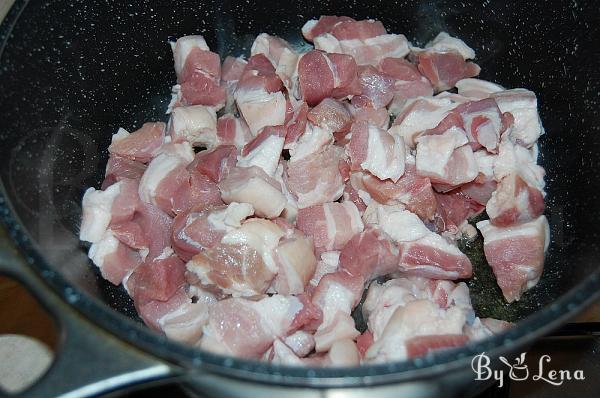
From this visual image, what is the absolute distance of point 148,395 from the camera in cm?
157

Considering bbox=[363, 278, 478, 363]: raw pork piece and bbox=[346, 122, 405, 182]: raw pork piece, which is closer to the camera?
bbox=[363, 278, 478, 363]: raw pork piece

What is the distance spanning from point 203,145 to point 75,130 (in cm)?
38

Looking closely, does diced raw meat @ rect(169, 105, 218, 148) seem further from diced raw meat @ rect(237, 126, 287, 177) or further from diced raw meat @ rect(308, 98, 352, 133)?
diced raw meat @ rect(308, 98, 352, 133)

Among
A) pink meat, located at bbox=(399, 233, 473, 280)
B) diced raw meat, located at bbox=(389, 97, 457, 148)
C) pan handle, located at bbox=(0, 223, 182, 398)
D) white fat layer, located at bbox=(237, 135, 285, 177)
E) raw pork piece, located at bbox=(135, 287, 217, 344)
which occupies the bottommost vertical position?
raw pork piece, located at bbox=(135, 287, 217, 344)

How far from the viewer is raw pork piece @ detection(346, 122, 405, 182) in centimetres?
170

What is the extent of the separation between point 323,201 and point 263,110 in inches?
13.0

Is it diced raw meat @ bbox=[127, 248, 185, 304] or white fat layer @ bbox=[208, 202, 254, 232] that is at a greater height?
white fat layer @ bbox=[208, 202, 254, 232]

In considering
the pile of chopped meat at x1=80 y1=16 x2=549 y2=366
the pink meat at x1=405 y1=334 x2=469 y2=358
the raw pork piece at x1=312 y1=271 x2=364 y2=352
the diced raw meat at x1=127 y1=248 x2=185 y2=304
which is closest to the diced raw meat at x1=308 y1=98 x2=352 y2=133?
the pile of chopped meat at x1=80 y1=16 x2=549 y2=366

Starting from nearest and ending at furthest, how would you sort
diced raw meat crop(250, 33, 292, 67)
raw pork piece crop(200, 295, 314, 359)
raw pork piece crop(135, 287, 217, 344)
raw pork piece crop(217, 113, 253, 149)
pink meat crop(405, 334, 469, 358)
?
pink meat crop(405, 334, 469, 358) < raw pork piece crop(200, 295, 314, 359) < raw pork piece crop(135, 287, 217, 344) < raw pork piece crop(217, 113, 253, 149) < diced raw meat crop(250, 33, 292, 67)

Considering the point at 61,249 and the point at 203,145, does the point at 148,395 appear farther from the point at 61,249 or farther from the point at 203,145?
the point at 203,145

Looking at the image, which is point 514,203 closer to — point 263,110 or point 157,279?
point 263,110

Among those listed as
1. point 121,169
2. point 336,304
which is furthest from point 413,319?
point 121,169

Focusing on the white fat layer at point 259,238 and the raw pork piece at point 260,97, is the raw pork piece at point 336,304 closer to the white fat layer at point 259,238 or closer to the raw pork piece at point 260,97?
the white fat layer at point 259,238

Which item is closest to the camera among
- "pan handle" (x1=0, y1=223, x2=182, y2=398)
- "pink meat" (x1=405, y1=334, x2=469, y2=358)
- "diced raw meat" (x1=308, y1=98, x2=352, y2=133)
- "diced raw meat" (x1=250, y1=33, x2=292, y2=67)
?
"pan handle" (x1=0, y1=223, x2=182, y2=398)
